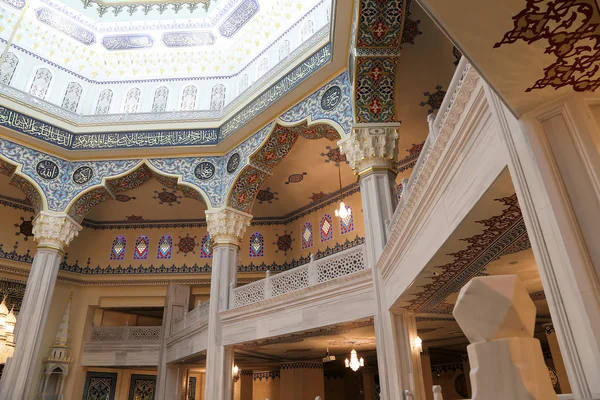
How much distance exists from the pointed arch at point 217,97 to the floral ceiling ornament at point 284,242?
4080 millimetres

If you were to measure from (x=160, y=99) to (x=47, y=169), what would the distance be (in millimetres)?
3064

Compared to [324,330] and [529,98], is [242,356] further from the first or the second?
[529,98]

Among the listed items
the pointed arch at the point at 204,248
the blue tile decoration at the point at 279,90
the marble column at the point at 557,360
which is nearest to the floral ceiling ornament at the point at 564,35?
the blue tile decoration at the point at 279,90

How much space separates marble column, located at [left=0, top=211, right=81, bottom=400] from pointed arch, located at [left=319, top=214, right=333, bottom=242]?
5893mm

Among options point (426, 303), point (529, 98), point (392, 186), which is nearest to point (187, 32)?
point (392, 186)

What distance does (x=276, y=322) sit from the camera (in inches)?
294

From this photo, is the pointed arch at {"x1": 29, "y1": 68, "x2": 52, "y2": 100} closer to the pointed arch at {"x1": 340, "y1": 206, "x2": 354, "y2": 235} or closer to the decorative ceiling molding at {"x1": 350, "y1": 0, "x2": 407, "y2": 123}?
the decorative ceiling molding at {"x1": 350, "y1": 0, "x2": 407, "y2": 123}

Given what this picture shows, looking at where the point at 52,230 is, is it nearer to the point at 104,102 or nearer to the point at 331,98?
the point at 104,102

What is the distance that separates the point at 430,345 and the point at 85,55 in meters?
11.1

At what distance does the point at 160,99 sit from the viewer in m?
10.8

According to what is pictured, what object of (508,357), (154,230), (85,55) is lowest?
(508,357)

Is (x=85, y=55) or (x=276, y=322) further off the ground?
(x=85, y=55)

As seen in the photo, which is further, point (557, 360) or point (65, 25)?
point (65, 25)

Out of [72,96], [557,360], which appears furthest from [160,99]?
[557,360]
